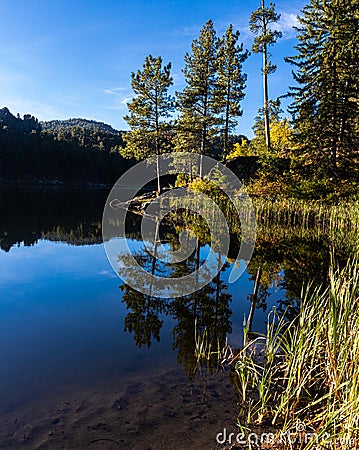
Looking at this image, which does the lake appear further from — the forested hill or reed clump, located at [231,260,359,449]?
the forested hill

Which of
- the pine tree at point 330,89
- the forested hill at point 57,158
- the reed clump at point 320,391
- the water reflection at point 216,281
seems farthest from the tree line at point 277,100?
the forested hill at point 57,158

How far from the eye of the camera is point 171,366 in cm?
434

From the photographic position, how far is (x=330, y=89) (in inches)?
800

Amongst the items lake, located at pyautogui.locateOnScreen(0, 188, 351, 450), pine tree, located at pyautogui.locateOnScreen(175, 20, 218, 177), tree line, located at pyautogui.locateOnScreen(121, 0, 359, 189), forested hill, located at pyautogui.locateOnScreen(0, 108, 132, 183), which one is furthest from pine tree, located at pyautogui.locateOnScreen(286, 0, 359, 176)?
forested hill, located at pyautogui.locateOnScreen(0, 108, 132, 183)

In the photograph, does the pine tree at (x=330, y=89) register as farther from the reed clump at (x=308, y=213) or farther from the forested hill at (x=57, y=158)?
the forested hill at (x=57, y=158)

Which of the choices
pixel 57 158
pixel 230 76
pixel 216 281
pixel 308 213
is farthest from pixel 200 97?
pixel 57 158

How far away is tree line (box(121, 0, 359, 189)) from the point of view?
20.3 meters

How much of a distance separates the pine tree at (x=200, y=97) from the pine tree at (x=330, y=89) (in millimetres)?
6434

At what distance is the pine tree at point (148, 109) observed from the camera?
26094 mm

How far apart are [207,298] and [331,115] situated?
1769cm

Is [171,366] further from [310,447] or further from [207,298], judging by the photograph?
[207,298]

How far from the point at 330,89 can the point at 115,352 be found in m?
21.3

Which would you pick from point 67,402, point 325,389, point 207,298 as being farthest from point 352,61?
point 67,402

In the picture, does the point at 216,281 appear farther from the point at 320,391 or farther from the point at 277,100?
the point at 277,100
